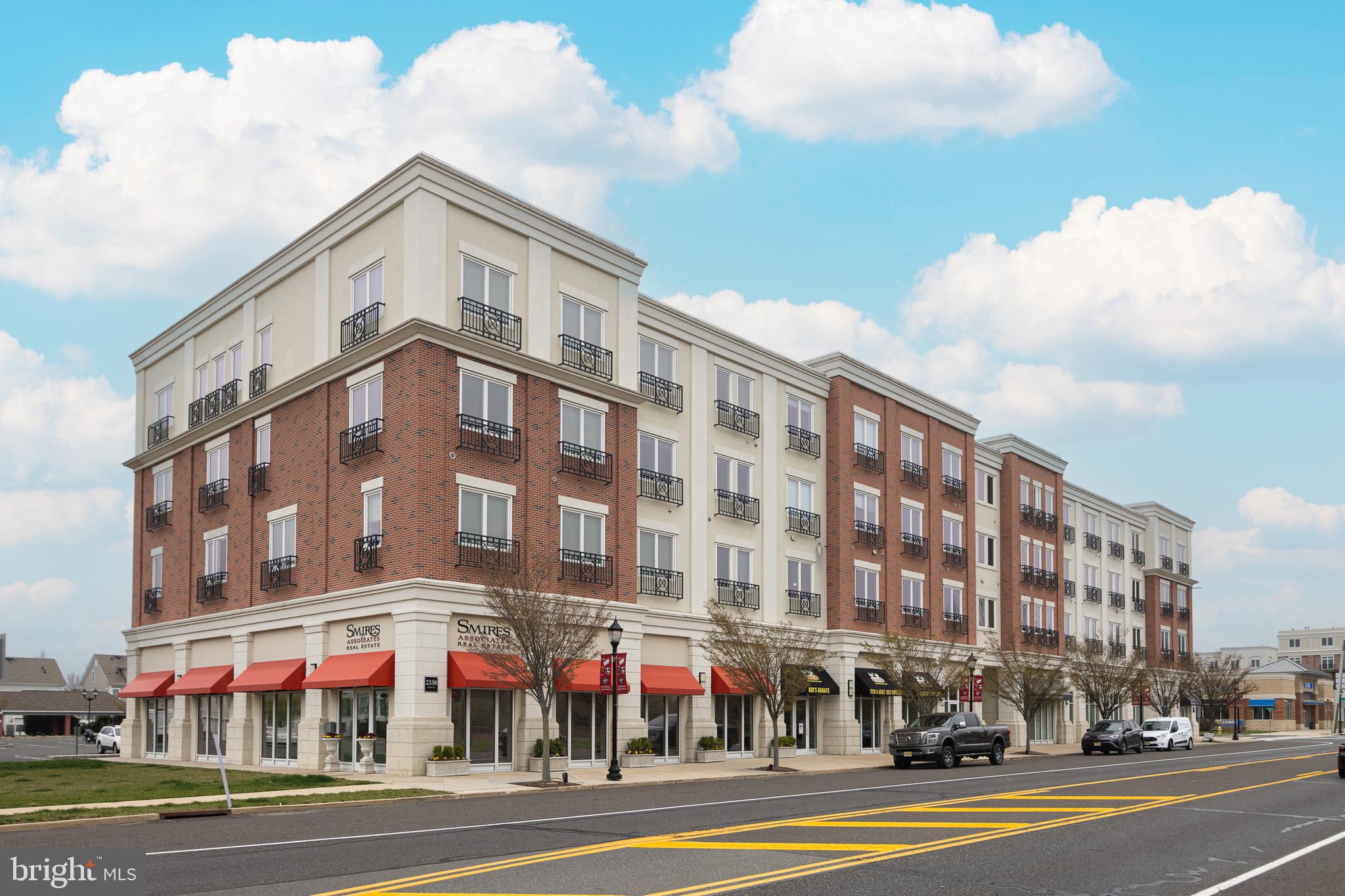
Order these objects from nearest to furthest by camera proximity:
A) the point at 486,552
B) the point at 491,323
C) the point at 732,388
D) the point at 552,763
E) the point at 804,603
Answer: the point at 486,552 → the point at 552,763 → the point at 491,323 → the point at 732,388 → the point at 804,603

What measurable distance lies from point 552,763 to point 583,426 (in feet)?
34.4

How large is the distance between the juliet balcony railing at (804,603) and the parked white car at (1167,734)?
1712 cm

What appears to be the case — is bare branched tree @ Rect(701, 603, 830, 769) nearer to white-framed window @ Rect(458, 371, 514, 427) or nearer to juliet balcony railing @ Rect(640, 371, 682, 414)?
juliet balcony railing @ Rect(640, 371, 682, 414)

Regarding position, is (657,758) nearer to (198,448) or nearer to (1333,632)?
(198,448)

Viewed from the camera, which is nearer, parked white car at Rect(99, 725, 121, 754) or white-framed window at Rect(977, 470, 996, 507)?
parked white car at Rect(99, 725, 121, 754)

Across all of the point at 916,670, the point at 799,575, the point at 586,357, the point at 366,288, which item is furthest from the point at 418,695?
the point at 916,670

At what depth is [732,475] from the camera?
45.1 metres

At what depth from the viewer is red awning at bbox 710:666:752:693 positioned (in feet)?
138

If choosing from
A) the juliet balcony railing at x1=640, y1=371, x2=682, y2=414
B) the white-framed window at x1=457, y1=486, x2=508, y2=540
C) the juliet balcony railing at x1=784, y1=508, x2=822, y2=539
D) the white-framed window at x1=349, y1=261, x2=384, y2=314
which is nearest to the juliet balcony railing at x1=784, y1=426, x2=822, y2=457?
the juliet balcony railing at x1=784, y1=508, x2=822, y2=539

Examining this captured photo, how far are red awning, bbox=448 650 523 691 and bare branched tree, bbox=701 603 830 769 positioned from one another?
8863 mm

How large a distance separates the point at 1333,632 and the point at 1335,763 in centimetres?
17060

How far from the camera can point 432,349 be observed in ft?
109

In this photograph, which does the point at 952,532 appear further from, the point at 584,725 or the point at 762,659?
the point at 584,725

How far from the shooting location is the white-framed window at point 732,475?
44.4 m
